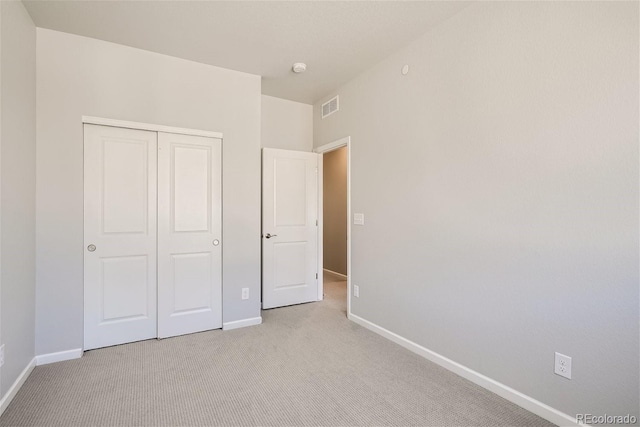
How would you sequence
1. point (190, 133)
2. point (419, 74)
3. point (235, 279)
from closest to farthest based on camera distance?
point (419, 74) < point (190, 133) < point (235, 279)

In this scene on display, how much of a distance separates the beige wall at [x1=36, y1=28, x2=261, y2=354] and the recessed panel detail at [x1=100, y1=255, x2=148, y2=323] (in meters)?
0.19

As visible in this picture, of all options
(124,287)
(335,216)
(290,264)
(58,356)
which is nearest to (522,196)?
(290,264)

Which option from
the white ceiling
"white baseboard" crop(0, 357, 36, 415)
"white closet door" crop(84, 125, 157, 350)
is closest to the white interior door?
the white ceiling

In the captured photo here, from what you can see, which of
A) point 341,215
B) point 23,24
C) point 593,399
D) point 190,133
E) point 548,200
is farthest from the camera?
point 341,215

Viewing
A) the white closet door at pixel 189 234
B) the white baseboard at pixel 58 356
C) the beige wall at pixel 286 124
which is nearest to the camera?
the white baseboard at pixel 58 356

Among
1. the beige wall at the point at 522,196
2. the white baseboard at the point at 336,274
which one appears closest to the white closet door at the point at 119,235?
the beige wall at the point at 522,196

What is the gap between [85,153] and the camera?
2572 millimetres

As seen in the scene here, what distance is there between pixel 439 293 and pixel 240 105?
104 inches

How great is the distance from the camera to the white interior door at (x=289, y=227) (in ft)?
12.3

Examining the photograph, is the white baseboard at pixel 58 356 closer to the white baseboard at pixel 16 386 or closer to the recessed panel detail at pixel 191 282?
the white baseboard at pixel 16 386

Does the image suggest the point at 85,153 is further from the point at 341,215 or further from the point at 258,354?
the point at 341,215

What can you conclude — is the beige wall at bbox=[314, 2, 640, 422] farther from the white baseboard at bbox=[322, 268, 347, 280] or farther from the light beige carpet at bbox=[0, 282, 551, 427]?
the white baseboard at bbox=[322, 268, 347, 280]

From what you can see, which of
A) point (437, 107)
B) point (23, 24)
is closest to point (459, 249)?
point (437, 107)

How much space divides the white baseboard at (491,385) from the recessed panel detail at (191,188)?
212 cm
